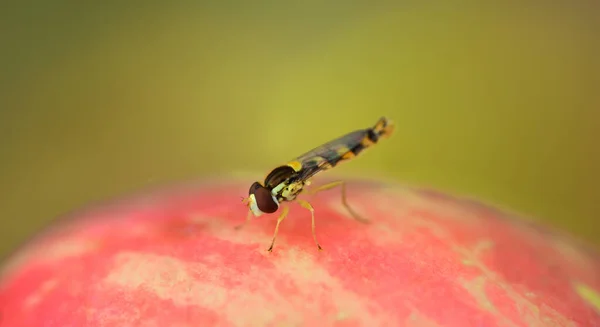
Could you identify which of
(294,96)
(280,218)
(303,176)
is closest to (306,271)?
(280,218)

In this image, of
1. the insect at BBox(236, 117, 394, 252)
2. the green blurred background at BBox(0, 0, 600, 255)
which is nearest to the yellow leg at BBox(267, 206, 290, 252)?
the insect at BBox(236, 117, 394, 252)

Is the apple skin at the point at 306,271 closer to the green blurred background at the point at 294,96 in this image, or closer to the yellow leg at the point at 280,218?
the yellow leg at the point at 280,218

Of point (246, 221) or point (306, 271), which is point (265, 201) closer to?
point (246, 221)

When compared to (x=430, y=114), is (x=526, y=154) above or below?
below

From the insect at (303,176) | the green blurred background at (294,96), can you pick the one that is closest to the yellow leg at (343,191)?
the insect at (303,176)

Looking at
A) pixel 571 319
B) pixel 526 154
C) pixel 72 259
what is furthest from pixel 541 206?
pixel 72 259

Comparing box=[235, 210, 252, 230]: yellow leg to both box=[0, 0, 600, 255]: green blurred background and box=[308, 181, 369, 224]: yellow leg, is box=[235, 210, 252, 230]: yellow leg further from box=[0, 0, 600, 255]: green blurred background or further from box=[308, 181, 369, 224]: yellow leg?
box=[0, 0, 600, 255]: green blurred background

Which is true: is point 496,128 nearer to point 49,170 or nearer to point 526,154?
point 526,154
